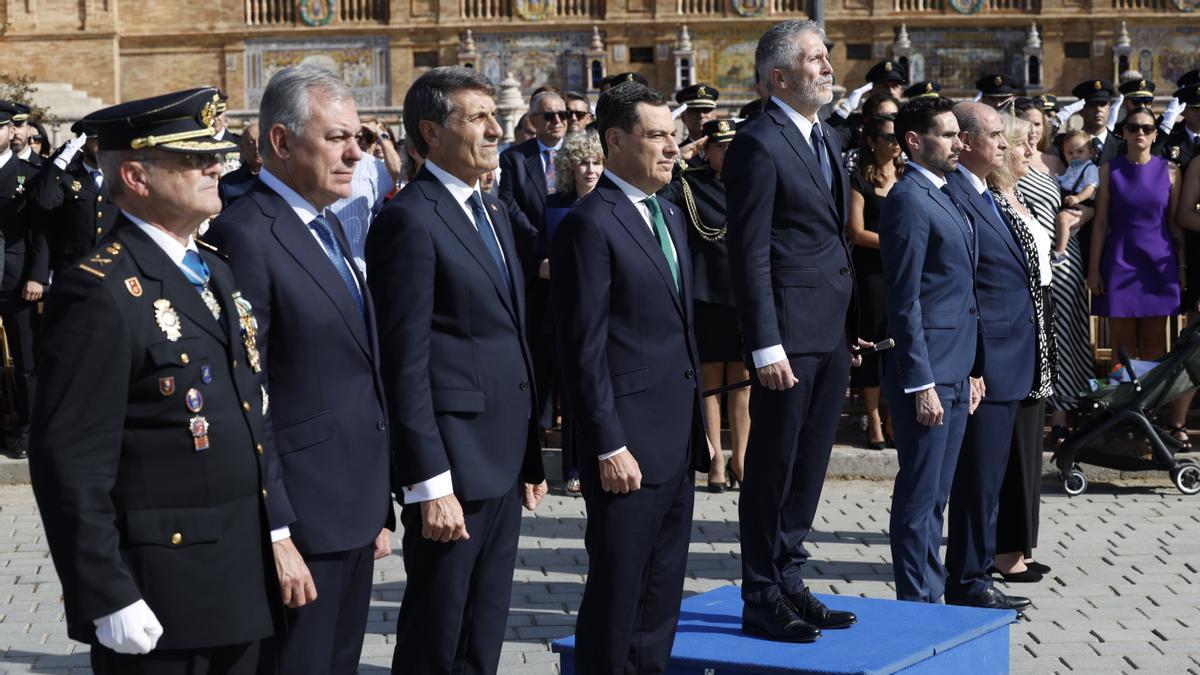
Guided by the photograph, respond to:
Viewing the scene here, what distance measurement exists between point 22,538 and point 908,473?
444cm

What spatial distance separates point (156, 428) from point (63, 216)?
305 inches

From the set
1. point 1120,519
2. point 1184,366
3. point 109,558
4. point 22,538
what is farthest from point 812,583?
point 109,558

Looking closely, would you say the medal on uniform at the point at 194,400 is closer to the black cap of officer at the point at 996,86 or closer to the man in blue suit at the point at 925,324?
the man in blue suit at the point at 925,324

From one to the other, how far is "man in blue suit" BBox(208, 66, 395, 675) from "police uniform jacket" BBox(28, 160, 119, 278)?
6.98 m

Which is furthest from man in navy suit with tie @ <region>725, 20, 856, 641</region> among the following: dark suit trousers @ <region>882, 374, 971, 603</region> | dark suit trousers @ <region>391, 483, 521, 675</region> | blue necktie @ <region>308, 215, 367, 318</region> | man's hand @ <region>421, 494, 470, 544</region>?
blue necktie @ <region>308, 215, 367, 318</region>

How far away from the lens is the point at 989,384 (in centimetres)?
661

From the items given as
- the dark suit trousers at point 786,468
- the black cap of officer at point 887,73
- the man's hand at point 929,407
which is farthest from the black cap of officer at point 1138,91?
the dark suit trousers at point 786,468

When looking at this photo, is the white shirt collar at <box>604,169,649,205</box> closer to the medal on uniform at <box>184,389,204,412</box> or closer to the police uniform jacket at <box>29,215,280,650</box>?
the police uniform jacket at <box>29,215,280,650</box>

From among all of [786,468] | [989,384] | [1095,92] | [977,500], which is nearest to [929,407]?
[989,384]

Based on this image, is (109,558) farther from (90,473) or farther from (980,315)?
(980,315)

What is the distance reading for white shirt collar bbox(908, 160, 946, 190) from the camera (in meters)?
6.41

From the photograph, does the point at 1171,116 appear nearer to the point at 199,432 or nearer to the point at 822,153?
the point at 822,153

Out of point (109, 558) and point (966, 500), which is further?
point (966, 500)

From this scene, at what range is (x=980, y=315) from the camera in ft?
21.7
